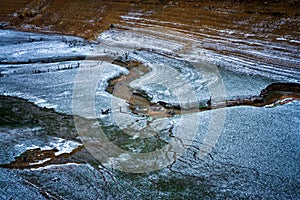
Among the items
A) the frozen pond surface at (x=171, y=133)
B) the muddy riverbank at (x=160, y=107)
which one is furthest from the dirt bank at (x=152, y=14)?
the frozen pond surface at (x=171, y=133)

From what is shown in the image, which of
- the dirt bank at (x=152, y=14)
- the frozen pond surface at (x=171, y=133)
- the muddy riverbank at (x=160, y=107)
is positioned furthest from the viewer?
the dirt bank at (x=152, y=14)

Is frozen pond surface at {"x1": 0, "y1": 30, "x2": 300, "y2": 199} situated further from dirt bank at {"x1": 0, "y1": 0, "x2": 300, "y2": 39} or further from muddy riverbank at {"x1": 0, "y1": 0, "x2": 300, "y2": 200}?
dirt bank at {"x1": 0, "y1": 0, "x2": 300, "y2": 39}

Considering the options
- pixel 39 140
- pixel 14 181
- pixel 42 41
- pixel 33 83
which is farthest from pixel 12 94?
pixel 42 41

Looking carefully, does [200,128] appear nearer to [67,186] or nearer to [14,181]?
[67,186]

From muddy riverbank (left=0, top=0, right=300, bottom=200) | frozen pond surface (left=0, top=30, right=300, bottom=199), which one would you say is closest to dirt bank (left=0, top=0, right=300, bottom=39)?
muddy riverbank (left=0, top=0, right=300, bottom=200)

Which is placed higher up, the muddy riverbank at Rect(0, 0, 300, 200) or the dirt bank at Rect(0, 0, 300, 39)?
the dirt bank at Rect(0, 0, 300, 39)

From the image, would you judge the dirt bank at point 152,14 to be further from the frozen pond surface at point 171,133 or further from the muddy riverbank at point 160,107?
the frozen pond surface at point 171,133

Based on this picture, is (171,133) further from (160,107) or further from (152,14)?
(152,14)

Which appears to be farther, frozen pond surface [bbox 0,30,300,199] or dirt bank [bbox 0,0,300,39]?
dirt bank [bbox 0,0,300,39]

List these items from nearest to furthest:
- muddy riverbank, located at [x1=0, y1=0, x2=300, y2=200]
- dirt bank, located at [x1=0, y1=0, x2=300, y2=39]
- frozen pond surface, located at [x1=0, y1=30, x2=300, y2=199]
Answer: frozen pond surface, located at [x1=0, y1=30, x2=300, y2=199] < muddy riverbank, located at [x1=0, y1=0, x2=300, y2=200] < dirt bank, located at [x1=0, y1=0, x2=300, y2=39]
